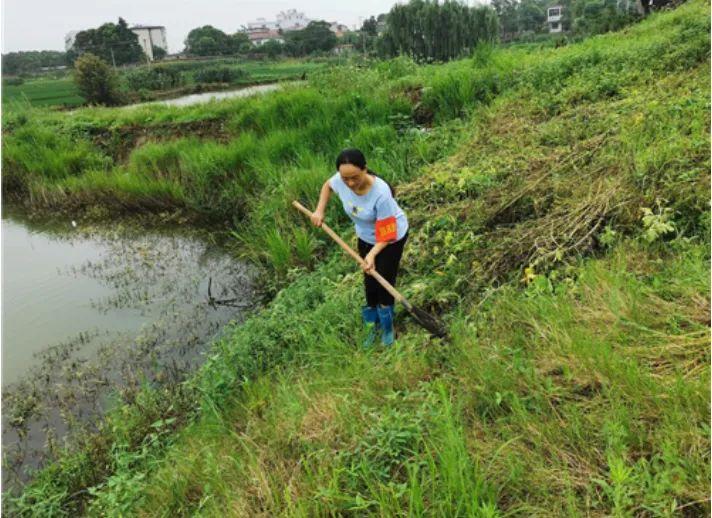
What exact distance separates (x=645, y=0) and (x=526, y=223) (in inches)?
620

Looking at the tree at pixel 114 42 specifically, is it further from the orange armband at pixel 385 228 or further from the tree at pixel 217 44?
the orange armband at pixel 385 228

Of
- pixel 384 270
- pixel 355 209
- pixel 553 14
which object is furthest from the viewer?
pixel 553 14

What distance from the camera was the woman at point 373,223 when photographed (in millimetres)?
2959

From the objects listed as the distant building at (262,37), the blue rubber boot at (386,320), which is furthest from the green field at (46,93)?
the distant building at (262,37)

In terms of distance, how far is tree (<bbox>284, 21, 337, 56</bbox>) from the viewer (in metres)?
39.6

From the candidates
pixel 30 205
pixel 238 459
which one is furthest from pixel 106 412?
pixel 30 205

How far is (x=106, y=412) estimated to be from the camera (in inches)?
139

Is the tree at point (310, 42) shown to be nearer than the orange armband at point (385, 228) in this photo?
No

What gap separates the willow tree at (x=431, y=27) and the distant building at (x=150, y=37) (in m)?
14.4

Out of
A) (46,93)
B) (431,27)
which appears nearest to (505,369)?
(46,93)

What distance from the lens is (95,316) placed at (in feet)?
16.3

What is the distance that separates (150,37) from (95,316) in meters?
35.6

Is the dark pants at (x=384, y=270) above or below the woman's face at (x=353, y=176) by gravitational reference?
below

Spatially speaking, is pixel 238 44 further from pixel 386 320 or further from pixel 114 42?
pixel 386 320
